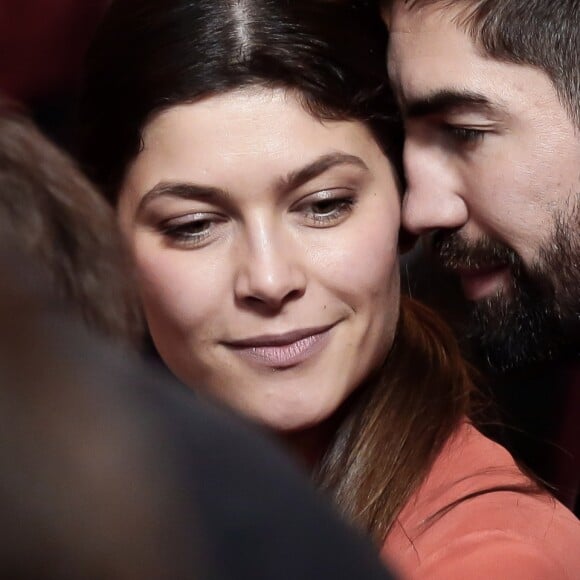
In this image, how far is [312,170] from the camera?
1.16m

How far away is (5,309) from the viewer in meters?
0.35

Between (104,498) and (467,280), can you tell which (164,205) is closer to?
(467,280)

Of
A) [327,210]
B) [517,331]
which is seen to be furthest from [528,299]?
[327,210]

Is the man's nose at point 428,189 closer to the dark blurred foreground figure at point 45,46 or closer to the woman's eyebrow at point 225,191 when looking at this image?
the woman's eyebrow at point 225,191

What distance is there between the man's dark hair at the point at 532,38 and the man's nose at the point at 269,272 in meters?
0.33

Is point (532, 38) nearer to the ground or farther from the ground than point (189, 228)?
farther from the ground

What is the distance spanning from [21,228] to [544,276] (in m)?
0.94

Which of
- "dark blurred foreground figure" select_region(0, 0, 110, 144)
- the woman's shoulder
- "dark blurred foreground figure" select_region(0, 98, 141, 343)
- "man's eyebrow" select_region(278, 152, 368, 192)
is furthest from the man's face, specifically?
"dark blurred foreground figure" select_region(0, 0, 110, 144)

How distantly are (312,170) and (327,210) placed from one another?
0.18 ft

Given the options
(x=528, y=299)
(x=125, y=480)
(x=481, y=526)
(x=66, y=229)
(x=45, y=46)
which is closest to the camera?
(x=125, y=480)

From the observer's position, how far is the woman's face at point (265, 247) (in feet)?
3.76

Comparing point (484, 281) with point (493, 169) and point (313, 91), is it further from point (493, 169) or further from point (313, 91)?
point (313, 91)

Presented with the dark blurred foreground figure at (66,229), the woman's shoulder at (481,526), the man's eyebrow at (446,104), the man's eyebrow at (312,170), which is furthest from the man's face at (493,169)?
the dark blurred foreground figure at (66,229)

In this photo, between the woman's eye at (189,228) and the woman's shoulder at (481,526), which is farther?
the woman's eye at (189,228)
